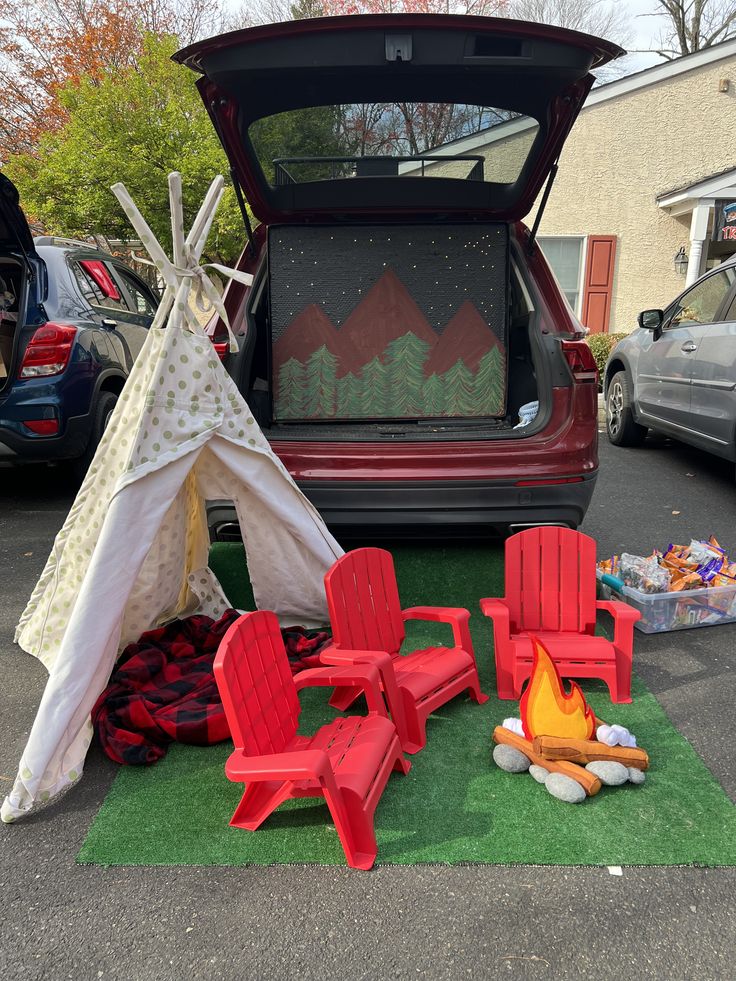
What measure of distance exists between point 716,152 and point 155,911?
14039 millimetres

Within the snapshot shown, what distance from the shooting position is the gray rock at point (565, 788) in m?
2.37

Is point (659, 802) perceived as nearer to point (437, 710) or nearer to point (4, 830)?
point (437, 710)

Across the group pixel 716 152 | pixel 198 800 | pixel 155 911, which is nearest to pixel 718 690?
pixel 198 800

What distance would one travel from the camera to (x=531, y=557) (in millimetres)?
3279

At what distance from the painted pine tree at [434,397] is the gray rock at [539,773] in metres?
2.47

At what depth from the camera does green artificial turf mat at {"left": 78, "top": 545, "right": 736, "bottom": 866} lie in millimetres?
2166

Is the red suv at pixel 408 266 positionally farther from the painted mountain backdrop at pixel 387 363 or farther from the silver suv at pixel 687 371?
the silver suv at pixel 687 371

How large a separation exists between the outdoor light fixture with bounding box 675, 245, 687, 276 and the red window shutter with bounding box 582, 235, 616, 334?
1.03 meters

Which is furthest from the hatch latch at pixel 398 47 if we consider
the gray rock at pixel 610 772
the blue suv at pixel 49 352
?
the blue suv at pixel 49 352

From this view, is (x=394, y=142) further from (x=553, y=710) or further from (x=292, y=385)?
(x=553, y=710)

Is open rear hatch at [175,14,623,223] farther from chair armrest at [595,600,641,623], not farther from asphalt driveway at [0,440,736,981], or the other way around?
asphalt driveway at [0,440,736,981]

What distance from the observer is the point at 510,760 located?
2545 mm

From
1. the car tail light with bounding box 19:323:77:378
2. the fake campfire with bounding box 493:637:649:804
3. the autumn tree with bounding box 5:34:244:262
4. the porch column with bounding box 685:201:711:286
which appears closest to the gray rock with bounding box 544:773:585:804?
the fake campfire with bounding box 493:637:649:804

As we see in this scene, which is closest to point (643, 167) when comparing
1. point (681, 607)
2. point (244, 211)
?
point (244, 211)
